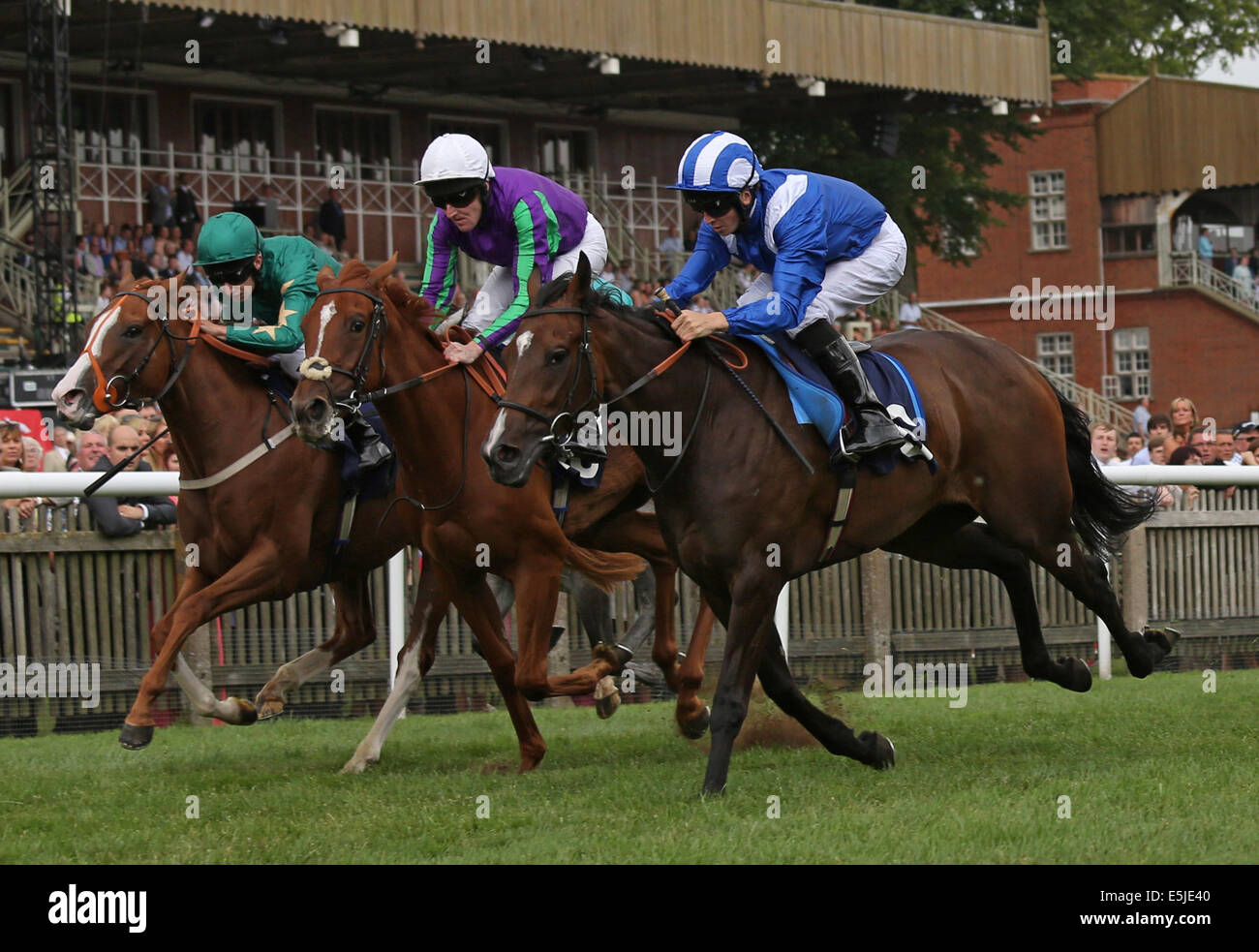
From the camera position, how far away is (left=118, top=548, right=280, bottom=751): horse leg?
21.7 feet

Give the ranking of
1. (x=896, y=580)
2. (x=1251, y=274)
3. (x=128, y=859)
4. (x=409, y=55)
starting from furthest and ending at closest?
1. (x=1251, y=274)
2. (x=409, y=55)
3. (x=896, y=580)
4. (x=128, y=859)

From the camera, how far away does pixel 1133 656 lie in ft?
24.1

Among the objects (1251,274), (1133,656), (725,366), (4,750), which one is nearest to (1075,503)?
(1133,656)

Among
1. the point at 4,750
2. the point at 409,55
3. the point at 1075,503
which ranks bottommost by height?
the point at 4,750

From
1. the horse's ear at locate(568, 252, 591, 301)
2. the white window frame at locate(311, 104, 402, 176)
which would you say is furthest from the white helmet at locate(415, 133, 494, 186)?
the white window frame at locate(311, 104, 402, 176)

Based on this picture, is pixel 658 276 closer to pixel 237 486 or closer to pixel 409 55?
pixel 409 55

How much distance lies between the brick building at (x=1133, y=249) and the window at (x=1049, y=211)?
3cm

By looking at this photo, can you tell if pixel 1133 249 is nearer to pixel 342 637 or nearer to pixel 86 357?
pixel 342 637

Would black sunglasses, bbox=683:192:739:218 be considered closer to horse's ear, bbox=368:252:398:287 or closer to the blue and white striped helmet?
the blue and white striped helmet

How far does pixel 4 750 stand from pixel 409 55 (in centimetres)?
1502

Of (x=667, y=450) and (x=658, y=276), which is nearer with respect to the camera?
(x=667, y=450)

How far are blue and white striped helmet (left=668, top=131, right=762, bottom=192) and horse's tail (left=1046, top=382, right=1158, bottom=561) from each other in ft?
6.89

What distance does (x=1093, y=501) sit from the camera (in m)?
7.77

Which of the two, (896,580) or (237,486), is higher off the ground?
(237,486)
